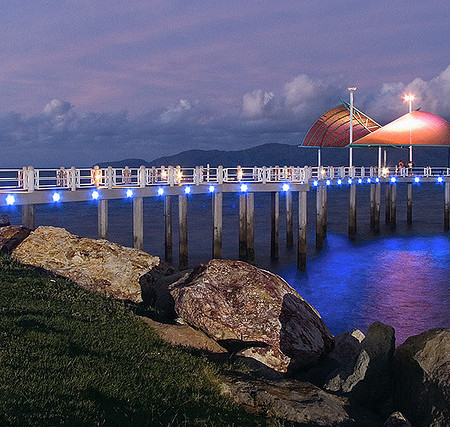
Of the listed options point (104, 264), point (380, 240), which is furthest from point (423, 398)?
point (380, 240)

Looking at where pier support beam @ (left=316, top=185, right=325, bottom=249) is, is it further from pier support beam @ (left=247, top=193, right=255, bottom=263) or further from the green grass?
the green grass

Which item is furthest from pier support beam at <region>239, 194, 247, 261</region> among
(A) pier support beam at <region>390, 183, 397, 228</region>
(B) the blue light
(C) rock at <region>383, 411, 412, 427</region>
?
(A) pier support beam at <region>390, 183, 397, 228</region>

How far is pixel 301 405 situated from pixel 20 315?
5349mm

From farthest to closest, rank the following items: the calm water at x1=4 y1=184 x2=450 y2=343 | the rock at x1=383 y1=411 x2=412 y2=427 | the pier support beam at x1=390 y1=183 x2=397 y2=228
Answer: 1. the pier support beam at x1=390 y1=183 x2=397 y2=228
2. the calm water at x1=4 y1=184 x2=450 y2=343
3. the rock at x1=383 y1=411 x2=412 y2=427

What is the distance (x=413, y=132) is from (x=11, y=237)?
51.2 metres

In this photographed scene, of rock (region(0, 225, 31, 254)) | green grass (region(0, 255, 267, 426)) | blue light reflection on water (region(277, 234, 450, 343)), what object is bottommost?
blue light reflection on water (region(277, 234, 450, 343))

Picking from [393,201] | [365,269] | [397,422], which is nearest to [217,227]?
[365,269]

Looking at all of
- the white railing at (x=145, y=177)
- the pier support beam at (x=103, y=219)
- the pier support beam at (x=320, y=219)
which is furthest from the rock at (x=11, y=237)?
the pier support beam at (x=320, y=219)

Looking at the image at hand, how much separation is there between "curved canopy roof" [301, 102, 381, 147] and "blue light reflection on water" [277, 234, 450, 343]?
2513cm

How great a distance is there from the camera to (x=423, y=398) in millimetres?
8711

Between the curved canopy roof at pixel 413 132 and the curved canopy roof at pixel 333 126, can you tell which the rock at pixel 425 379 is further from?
the curved canopy roof at pixel 333 126

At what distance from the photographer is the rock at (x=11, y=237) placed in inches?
722

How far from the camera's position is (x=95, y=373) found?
830 cm

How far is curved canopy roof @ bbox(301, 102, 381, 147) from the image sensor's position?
Answer: 67.3 metres
